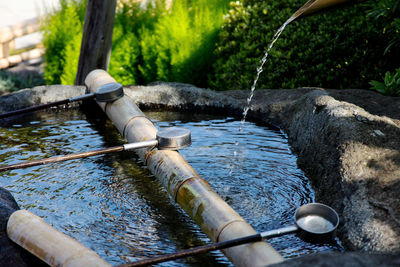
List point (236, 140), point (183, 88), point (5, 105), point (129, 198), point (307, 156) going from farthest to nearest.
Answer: point (183, 88), point (5, 105), point (236, 140), point (307, 156), point (129, 198)

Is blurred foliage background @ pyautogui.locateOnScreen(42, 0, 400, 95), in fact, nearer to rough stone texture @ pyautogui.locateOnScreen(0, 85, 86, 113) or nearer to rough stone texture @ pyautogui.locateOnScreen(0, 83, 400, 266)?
rough stone texture @ pyautogui.locateOnScreen(0, 83, 400, 266)

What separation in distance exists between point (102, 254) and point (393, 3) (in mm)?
4378

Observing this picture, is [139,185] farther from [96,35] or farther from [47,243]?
[96,35]

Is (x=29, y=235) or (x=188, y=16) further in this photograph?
(x=188, y=16)

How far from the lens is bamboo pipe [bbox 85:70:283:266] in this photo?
83.0 inches

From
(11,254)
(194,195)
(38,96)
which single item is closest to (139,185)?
(194,195)

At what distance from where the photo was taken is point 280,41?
6.38 metres

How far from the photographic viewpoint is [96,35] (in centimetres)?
629

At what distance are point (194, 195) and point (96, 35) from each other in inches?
164

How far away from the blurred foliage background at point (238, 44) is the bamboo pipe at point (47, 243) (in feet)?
13.0

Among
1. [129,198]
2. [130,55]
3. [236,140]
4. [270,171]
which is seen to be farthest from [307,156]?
[130,55]

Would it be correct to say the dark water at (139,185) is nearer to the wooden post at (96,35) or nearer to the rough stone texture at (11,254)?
the rough stone texture at (11,254)

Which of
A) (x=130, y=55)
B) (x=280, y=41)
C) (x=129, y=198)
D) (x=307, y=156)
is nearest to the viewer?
(x=129, y=198)

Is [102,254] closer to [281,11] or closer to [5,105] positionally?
[5,105]
